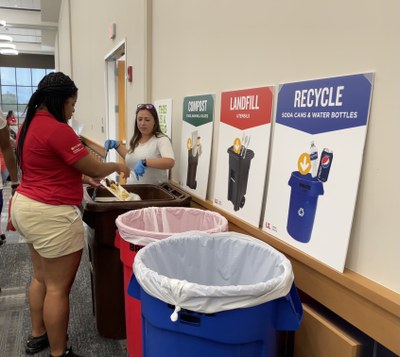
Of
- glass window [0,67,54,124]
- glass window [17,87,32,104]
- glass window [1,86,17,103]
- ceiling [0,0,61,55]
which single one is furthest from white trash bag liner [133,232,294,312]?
glass window [1,86,17,103]

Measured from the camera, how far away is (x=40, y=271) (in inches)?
75.8

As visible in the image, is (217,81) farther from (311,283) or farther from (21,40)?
(21,40)

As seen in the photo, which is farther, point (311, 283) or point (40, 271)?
point (40, 271)

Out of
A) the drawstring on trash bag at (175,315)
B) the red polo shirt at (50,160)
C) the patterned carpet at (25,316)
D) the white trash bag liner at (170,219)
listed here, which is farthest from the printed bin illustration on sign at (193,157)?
the drawstring on trash bag at (175,315)

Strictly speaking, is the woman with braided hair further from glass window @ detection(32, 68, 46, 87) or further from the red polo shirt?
glass window @ detection(32, 68, 46, 87)

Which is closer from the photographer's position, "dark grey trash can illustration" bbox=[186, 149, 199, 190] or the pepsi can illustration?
the pepsi can illustration

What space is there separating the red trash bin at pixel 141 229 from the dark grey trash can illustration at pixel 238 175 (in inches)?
4.8

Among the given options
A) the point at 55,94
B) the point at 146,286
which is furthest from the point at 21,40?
the point at 146,286

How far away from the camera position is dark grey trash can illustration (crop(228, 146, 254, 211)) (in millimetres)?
1668

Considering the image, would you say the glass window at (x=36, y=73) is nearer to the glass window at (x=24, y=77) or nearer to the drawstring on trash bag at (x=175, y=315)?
the glass window at (x=24, y=77)

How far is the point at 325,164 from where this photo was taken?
4.05 feet

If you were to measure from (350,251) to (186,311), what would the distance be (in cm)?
57

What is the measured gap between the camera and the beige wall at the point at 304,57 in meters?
1.03

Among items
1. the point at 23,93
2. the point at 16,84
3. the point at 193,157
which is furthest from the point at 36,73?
the point at 193,157
